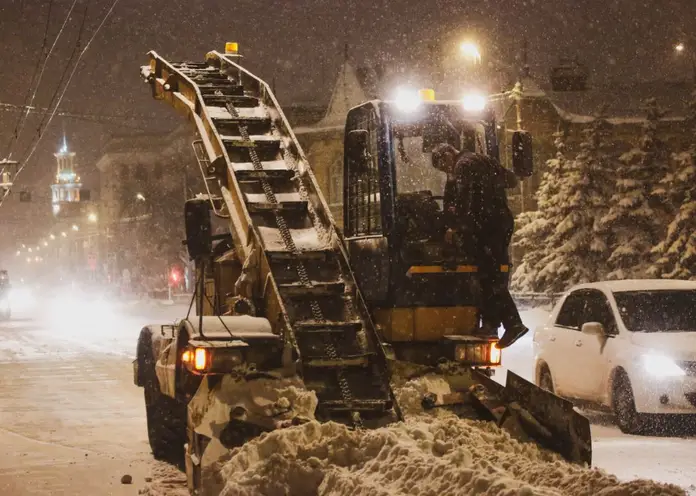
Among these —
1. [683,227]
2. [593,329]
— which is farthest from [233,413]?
[683,227]

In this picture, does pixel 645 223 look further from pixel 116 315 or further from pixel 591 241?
pixel 116 315

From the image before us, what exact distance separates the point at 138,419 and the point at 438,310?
6.06m

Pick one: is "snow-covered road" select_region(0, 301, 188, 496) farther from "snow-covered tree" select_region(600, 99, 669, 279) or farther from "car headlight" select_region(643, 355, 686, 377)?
"snow-covered tree" select_region(600, 99, 669, 279)

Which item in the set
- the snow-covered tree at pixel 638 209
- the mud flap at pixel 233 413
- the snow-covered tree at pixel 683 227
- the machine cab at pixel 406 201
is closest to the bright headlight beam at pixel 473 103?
the machine cab at pixel 406 201

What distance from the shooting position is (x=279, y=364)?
7723 mm

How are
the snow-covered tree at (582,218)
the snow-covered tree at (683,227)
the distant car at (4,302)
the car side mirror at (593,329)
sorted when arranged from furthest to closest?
the distant car at (4,302), the snow-covered tree at (582,218), the snow-covered tree at (683,227), the car side mirror at (593,329)

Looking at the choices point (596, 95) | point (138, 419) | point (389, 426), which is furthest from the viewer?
point (596, 95)

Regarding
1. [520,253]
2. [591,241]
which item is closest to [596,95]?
[520,253]

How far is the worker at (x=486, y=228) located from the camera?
8.59 m

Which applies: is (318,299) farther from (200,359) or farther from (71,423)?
(71,423)

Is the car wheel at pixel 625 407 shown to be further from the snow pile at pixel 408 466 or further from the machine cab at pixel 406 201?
the snow pile at pixel 408 466

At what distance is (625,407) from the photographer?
38.1 feet

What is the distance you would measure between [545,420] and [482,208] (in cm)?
198

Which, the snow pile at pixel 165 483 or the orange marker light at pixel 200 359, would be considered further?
the snow pile at pixel 165 483
